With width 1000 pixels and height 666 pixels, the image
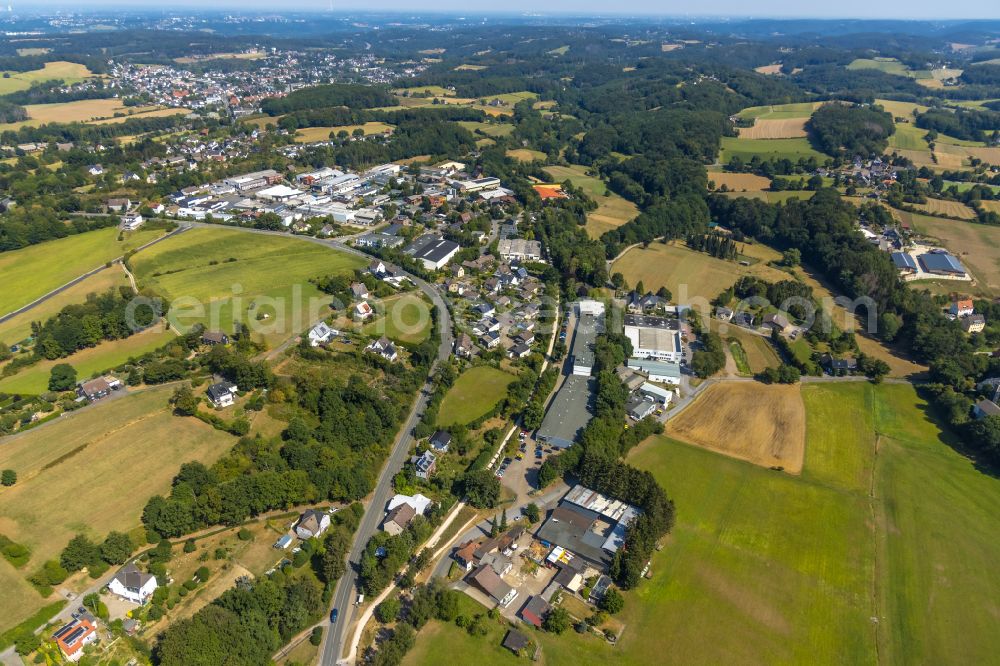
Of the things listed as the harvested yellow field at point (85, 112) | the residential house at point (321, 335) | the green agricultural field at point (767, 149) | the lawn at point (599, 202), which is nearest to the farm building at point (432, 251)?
the residential house at point (321, 335)

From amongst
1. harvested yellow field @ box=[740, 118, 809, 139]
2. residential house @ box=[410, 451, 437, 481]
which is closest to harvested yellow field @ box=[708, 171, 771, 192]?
harvested yellow field @ box=[740, 118, 809, 139]

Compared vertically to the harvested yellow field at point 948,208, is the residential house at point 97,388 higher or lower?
lower

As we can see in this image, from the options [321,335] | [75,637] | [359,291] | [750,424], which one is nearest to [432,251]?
[359,291]

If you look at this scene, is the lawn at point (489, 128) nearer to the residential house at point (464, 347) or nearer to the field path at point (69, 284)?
the field path at point (69, 284)

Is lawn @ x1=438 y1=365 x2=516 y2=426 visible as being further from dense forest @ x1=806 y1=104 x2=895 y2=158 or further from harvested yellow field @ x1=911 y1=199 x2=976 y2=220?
dense forest @ x1=806 y1=104 x2=895 y2=158

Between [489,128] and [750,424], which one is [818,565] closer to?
[750,424]
